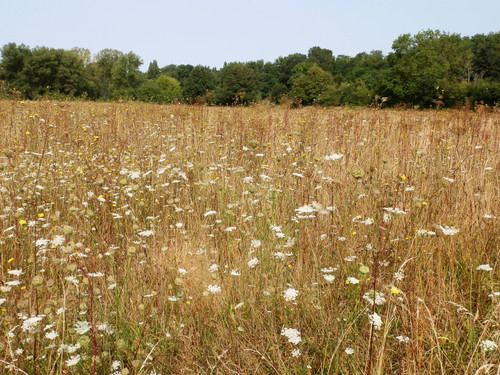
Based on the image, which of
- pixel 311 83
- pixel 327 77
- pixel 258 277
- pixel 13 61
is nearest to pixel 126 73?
pixel 13 61

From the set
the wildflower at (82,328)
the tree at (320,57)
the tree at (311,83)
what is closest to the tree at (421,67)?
the tree at (311,83)

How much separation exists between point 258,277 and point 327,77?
6622 centimetres

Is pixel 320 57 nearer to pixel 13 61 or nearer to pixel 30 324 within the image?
pixel 13 61

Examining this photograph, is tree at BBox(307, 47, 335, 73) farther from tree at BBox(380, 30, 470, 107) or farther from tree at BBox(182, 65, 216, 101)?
tree at BBox(380, 30, 470, 107)

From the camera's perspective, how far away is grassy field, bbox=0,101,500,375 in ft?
5.28

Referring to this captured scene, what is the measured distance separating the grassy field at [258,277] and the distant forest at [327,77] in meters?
6.52

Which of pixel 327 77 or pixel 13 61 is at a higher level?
pixel 13 61

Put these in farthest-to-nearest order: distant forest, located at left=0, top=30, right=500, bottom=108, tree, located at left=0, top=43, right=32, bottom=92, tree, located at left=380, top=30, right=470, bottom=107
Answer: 1. tree, located at left=0, top=43, right=32, bottom=92
2. tree, located at left=380, top=30, right=470, bottom=107
3. distant forest, located at left=0, top=30, right=500, bottom=108

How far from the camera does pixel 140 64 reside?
2372 inches

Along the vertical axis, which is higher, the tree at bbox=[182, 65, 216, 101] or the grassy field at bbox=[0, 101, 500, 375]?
the tree at bbox=[182, 65, 216, 101]

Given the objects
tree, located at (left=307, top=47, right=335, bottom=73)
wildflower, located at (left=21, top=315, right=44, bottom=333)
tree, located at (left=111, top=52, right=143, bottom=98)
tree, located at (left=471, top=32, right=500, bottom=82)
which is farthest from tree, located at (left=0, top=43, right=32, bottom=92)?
tree, located at (left=307, top=47, right=335, bottom=73)

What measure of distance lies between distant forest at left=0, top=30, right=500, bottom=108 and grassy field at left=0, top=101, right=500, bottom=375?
6.52 meters

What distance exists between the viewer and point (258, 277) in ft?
6.84

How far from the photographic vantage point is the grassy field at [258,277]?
5.28 feet
